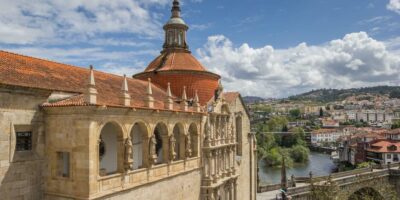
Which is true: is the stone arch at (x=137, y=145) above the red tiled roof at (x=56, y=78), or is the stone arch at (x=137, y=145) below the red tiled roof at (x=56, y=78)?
below

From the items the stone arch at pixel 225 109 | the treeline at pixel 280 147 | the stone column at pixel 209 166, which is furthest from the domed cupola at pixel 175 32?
the treeline at pixel 280 147

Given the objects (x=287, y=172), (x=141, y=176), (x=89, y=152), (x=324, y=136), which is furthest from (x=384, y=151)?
(x=324, y=136)

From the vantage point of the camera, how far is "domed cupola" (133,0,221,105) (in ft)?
96.0

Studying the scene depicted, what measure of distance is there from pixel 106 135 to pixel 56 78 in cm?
401

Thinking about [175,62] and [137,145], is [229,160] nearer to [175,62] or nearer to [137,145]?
[175,62]

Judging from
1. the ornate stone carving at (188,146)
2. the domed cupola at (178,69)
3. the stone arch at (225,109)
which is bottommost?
the ornate stone carving at (188,146)

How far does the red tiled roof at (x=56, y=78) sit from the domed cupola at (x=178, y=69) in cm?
624

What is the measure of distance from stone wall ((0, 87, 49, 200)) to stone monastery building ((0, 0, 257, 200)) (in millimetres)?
40

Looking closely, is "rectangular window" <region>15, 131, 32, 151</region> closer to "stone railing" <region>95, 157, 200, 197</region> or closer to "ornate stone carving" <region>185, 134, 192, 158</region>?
"stone railing" <region>95, 157, 200, 197</region>

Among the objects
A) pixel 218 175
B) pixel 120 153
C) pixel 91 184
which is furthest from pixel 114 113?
pixel 218 175

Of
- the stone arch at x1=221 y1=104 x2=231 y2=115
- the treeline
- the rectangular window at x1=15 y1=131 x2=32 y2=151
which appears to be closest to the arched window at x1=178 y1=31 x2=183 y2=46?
the stone arch at x1=221 y1=104 x2=231 y2=115

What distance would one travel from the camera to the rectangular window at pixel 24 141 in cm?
1516

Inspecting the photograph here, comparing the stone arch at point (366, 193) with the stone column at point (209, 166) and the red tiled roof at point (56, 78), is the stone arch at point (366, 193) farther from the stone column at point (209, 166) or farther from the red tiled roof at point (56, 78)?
the red tiled roof at point (56, 78)

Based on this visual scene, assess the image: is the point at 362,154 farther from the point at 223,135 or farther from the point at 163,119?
the point at 163,119
